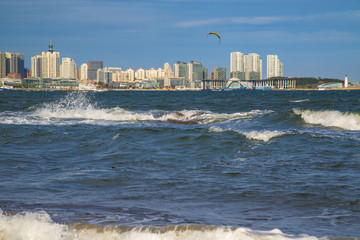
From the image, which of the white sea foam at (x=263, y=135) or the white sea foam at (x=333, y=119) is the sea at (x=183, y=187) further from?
the white sea foam at (x=333, y=119)

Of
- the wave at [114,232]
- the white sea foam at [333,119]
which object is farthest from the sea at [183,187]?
the white sea foam at [333,119]

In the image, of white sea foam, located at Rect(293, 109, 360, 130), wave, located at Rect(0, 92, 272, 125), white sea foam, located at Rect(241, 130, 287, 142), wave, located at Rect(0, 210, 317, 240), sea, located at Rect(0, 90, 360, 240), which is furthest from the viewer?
wave, located at Rect(0, 92, 272, 125)

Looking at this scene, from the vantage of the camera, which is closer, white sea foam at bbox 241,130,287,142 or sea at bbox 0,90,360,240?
sea at bbox 0,90,360,240

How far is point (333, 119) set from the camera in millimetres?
19344

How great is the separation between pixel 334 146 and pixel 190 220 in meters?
7.70

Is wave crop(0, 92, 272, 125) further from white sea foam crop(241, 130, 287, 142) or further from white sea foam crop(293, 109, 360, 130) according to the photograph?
white sea foam crop(241, 130, 287, 142)

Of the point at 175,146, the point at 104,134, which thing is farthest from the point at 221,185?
the point at 104,134

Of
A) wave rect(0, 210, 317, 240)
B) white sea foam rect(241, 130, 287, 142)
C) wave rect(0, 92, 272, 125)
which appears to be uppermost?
wave rect(0, 92, 272, 125)

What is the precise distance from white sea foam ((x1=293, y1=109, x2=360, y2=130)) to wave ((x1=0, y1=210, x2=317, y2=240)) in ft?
45.7

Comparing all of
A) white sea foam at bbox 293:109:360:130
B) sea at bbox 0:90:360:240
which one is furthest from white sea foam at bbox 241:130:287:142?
white sea foam at bbox 293:109:360:130

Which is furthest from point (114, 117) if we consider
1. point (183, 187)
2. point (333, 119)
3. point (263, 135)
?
point (183, 187)

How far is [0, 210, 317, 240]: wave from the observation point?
4.77 meters

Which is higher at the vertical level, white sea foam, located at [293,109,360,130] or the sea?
white sea foam, located at [293,109,360,130]

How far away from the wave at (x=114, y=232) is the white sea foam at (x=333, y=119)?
13926 millimetres
